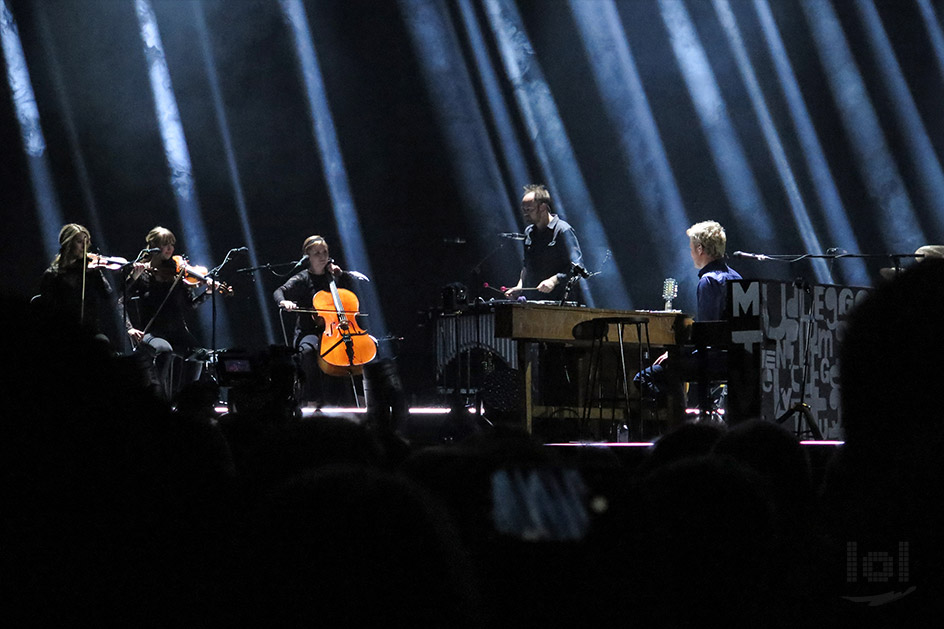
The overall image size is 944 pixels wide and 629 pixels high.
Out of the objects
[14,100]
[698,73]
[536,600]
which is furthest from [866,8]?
[536,600]

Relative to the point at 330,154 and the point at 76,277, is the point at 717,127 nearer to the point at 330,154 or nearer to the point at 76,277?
the point at 330,154

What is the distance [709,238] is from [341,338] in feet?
13.0

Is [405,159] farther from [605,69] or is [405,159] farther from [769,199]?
[769,199]

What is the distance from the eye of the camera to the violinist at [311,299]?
983cm

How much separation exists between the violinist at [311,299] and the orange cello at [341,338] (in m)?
0.12

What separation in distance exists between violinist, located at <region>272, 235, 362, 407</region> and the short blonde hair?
4.08 metres

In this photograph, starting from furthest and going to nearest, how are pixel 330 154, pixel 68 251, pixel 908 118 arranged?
pixel 330 154
pixel 908 118
pixel 68 251

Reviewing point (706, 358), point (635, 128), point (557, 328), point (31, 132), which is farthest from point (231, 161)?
point (706, 358)

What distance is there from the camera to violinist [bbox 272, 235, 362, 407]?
32.2ft

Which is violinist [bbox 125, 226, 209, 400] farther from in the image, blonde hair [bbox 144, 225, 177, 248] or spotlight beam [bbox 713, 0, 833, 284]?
spotlight beam [bbox 713, 0, 833, 284]

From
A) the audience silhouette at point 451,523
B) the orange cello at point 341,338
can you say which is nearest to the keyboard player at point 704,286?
the orange cello at point 341,338

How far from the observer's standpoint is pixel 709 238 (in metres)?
7.62

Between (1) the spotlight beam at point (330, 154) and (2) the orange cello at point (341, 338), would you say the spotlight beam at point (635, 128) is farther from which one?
(2) the orange cello at point (341, 338)

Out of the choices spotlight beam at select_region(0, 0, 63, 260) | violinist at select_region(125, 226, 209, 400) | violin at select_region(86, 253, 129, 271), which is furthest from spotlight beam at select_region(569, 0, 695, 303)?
spotlight beam at select_region(0, 0, 63, 260)
